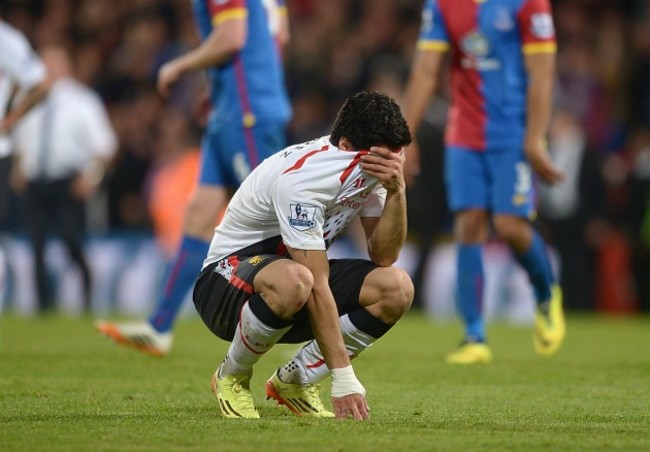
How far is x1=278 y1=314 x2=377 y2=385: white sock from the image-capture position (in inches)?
207

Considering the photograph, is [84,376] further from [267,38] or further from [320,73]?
[320,73]

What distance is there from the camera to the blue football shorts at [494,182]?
7875 mm

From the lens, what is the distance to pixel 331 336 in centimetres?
489

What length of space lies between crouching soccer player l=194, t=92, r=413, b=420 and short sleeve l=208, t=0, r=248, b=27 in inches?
109

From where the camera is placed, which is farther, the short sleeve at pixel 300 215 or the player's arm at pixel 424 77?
the player's arm at pixel 424 77

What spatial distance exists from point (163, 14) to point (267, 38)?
970cm

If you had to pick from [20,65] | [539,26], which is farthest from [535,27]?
[20,65]

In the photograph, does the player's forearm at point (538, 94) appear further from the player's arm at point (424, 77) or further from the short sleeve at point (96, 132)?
the short sleeve at point (96, 132)

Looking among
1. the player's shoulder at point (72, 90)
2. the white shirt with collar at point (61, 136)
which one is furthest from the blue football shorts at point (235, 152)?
the player's shoulder at point (72, 90)

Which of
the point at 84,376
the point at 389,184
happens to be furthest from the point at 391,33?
the point at 389,184

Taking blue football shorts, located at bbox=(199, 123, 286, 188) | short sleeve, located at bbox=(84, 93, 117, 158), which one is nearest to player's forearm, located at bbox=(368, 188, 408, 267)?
blue football shorts, located at bbox=(199, 123, 286, 188)

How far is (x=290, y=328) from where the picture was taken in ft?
→ 16.9

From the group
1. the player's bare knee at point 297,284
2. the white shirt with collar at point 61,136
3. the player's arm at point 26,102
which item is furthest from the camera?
the white shirt with collar at point 61,136

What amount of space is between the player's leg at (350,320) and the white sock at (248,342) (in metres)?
0.20
